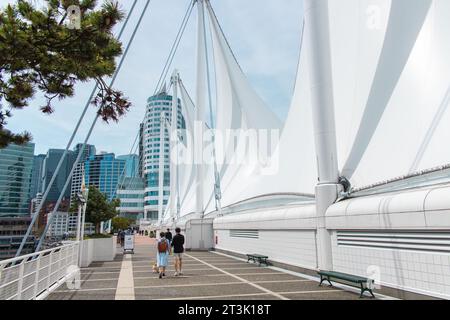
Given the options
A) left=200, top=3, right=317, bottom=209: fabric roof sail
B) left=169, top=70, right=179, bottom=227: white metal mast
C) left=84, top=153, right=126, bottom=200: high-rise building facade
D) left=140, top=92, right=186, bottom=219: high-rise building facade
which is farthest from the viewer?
left=84, top=153, right=126, bottom=200: high-rise building facade

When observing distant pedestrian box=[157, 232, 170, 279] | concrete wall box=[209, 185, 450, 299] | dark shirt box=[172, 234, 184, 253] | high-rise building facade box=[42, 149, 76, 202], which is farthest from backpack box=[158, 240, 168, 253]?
concrete wall box=[209, 185, 450, 299]

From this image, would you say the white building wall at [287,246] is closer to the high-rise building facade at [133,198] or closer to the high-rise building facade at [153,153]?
the high-rise building facade at [153,153]

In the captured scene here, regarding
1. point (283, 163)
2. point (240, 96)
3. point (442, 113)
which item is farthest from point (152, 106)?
point (442, 113)

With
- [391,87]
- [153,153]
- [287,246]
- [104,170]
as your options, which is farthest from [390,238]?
[104,170]

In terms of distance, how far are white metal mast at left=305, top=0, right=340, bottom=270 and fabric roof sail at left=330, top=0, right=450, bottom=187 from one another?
0.55 m

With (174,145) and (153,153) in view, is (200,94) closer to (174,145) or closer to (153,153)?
(174,145)

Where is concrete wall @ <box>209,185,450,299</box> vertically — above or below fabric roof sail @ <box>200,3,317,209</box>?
below

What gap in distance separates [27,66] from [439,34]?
7974 millimetres

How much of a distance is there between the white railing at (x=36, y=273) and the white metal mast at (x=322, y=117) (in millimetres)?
6602

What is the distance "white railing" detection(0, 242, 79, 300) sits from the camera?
17.8 feet

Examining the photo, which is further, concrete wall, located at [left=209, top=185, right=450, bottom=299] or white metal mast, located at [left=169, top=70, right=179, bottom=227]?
white metal mast, located at [left=169, top=70, right=179, bottom=227]

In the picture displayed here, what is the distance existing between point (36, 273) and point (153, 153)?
4594 inches

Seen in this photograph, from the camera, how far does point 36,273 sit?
722 centimetres

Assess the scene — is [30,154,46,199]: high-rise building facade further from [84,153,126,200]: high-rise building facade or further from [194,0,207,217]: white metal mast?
[84,153,126,200]: high-rise building facade
